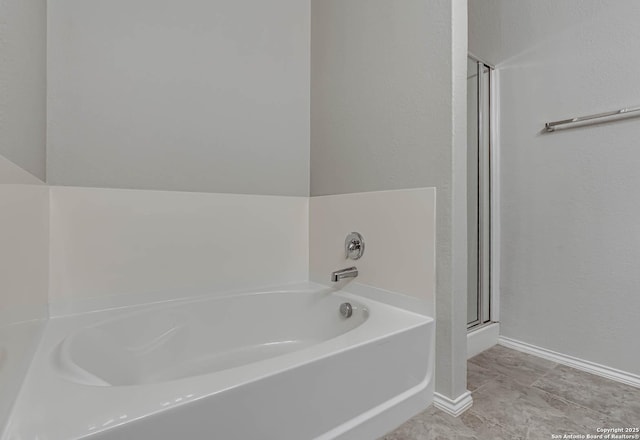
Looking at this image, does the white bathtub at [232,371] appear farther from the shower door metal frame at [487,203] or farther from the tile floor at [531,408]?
the shower door metal frame at [487,203]

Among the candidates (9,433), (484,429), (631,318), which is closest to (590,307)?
(631,318)

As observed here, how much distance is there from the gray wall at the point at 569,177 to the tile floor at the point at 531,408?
0.77ft

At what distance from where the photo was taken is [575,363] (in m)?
1.53

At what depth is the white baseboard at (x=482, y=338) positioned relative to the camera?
166 centimetres

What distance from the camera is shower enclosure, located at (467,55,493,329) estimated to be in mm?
1729

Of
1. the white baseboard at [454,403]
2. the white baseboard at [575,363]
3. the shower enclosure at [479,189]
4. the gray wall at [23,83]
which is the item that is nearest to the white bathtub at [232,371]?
the white baseboard at [454,403]

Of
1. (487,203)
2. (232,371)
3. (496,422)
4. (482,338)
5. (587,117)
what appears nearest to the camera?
(232,371)

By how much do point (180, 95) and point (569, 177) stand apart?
6.81 ft

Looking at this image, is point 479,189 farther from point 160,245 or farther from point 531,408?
point 160,245

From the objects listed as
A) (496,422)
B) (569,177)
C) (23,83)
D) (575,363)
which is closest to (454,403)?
(496,422)

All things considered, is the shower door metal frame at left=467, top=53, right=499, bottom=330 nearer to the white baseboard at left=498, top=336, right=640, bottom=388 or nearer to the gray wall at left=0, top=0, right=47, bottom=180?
the white baseboard at left=498, top=336, right=640, bottom=388

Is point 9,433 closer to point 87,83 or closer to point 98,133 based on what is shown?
point 98,133

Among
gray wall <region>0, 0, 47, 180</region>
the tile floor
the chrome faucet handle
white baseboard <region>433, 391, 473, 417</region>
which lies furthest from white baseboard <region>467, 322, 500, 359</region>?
gray wall <region>0, 0, 47, 180</region>

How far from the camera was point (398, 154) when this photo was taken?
1.40 metres
